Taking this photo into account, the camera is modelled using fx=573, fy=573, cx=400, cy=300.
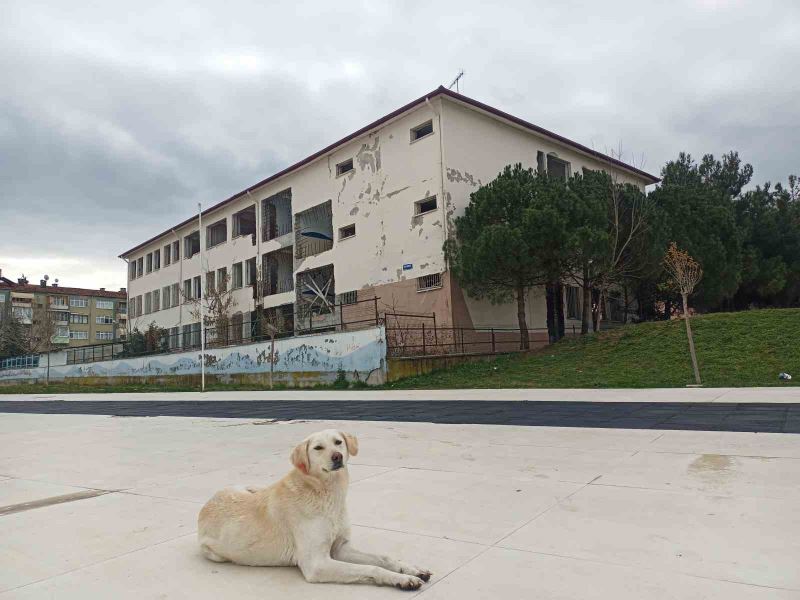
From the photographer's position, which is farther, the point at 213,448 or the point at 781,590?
the point at 213,448

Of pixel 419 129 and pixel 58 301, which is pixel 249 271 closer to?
pixel 419 129

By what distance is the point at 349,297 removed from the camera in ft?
98.2

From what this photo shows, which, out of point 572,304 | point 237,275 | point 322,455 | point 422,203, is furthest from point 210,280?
point 322,455

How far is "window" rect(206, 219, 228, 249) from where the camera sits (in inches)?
1691

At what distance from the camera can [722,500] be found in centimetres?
404

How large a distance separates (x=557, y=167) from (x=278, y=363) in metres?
18.8

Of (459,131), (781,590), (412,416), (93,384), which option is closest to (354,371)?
(412,416)

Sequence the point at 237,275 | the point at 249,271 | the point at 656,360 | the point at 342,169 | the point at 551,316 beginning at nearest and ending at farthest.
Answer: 1. the point at 656,360
2. the point at 551,316
3. the point at 342,169
4. the point at 249,271
5. the point at 237,275

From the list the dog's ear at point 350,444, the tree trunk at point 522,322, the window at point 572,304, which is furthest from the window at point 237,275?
the dog's ear at point 350,444

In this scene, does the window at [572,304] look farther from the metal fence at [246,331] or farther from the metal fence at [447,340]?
the metal fence at [246,331]

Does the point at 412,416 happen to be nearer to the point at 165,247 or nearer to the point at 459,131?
the point at 459,131

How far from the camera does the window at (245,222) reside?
40.0m

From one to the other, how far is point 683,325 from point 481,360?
7704 millimetres

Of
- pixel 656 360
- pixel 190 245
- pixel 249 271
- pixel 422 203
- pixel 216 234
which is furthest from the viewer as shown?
pixel 190 245
